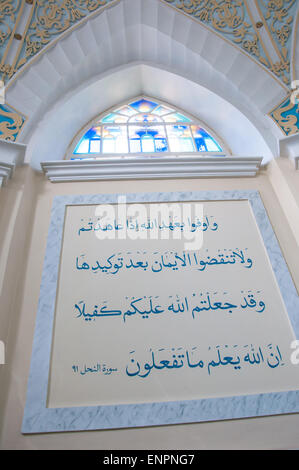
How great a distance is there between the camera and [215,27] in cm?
289

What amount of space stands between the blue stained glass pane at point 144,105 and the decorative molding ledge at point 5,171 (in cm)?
179

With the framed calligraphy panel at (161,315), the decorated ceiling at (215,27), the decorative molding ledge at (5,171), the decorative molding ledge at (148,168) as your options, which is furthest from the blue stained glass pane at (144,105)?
the decorative molding ledge at (5,171)

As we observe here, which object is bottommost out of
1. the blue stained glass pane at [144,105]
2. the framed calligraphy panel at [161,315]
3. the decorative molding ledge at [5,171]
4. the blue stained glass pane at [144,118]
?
the framed calligraphy panel at [161,315]

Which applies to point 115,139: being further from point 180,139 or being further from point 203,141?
point 203,141

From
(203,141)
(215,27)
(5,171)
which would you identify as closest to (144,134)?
(203,141)

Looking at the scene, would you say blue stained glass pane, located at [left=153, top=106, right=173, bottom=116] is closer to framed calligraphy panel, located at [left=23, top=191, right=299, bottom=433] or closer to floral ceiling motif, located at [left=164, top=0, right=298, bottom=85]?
floral ceiling motif, located at [left=164, top=0, right=298, bottom=85]

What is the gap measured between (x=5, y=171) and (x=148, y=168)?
114 centimetres

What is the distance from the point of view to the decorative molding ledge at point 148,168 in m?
2.46

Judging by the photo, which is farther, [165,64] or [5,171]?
[165,64]

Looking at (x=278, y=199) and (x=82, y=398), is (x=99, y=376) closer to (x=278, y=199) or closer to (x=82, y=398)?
(x=82, y=398)

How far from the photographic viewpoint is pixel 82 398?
1.54 meters

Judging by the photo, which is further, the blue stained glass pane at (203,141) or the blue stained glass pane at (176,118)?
the blue stained glass pane at (176,118)

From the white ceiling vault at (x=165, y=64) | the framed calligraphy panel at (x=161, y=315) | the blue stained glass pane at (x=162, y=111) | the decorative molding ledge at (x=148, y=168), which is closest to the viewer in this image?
the framed calligraphy panel at (x=161, y=315)

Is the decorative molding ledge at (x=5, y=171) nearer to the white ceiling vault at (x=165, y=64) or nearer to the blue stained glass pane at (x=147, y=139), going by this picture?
the white ceiling vault at (x=165, y=64)
